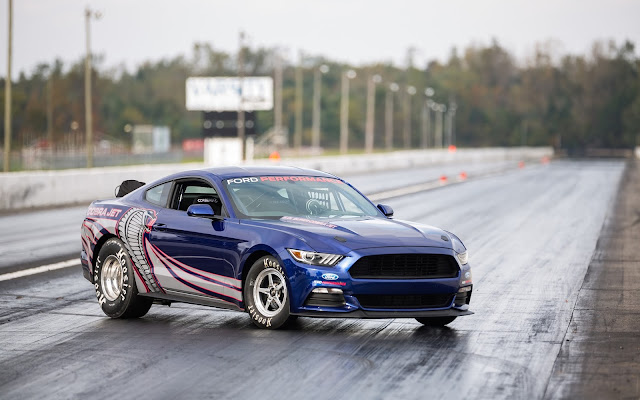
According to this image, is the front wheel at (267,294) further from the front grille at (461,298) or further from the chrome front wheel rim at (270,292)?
the front grille at (461,298)

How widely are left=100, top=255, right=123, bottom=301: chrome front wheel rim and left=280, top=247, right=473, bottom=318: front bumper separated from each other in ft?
6.65

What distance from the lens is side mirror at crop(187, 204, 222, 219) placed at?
965 cm

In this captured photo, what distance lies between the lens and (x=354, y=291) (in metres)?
8.95

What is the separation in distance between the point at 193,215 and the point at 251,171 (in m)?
0.88

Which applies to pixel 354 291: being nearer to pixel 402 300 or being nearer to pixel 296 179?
pixel 402 300

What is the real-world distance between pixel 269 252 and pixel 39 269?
6.41m

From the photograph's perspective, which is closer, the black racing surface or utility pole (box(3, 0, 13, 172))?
the black racing surface

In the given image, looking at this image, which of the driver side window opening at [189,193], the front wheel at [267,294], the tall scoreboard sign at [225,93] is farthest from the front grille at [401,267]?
the tall scoreboard sign at [225,93]

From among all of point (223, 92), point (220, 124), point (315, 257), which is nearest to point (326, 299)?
point (315, 257)

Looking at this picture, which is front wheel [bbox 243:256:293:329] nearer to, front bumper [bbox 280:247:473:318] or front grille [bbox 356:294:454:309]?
front bumper [bbox 280:247:473:318]

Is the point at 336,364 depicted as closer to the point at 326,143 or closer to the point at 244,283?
the point at 244,283

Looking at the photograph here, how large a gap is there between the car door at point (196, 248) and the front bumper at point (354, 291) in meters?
0.66

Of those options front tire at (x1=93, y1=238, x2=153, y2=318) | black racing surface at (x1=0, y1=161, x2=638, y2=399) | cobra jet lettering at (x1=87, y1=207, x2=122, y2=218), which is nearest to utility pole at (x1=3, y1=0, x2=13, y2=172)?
black racing surface at (x1=0, y1=161, x2=638, y2=399)

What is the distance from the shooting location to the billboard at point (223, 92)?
314ft
